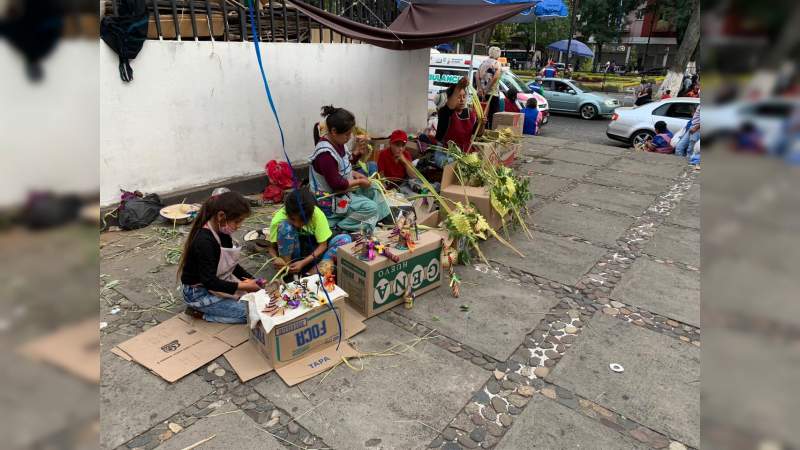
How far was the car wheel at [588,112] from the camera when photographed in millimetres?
15680

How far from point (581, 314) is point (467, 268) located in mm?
1092

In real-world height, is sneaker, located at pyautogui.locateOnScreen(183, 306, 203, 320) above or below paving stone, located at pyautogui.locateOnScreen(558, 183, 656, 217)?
below

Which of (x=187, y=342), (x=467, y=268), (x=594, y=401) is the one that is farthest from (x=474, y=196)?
(x=187, y=342)

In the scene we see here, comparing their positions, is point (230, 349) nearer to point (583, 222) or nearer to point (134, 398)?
point (134, 398)

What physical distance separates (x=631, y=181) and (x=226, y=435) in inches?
272

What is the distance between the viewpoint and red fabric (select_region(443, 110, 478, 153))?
580cm

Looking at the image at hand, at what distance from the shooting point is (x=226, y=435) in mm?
2484

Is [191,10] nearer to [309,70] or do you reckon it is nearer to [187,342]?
[309,70]

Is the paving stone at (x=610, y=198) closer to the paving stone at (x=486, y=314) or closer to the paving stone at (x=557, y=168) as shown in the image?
the paving stone at (x=557, y=168)

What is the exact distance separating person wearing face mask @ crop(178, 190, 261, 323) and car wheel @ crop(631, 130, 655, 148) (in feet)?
32.2

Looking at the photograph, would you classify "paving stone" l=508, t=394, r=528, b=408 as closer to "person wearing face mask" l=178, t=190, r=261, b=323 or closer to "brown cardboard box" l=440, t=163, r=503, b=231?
"person wearing face mask" l=178, t=190, r=261, b=323

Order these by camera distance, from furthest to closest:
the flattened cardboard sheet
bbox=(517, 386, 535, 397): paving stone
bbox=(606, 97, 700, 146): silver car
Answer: bbox=(606, 97, 700, 146): silver car < bbox=(517, 386, 535, 397): paving stone < the flattened cardboard sheet

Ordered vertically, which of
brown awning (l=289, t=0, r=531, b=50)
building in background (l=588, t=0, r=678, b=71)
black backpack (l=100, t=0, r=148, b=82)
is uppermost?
building in background (l=588, t=0, r=678, b=71)

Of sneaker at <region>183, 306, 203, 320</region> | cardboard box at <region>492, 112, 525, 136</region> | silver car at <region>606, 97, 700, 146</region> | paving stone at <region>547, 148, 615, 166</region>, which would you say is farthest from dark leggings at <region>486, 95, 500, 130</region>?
sneaker at <region>183, 306, 203, 320</region>
